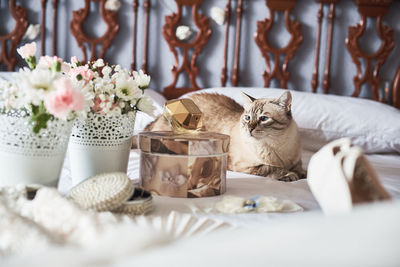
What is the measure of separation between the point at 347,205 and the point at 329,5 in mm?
1980

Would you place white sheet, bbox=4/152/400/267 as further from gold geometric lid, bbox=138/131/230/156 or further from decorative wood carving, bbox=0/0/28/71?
decorative wood carving, bbox=0/0/28/71

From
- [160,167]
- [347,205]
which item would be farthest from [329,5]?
[347,205]

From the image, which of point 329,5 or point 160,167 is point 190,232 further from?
point 329,5

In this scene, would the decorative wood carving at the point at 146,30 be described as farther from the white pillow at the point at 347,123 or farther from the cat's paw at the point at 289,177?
the cat's paw at the point at 289,177

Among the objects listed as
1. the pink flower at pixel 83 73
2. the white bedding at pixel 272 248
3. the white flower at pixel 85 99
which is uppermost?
the pink flower at pixel 83 73

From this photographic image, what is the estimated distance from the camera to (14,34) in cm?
240

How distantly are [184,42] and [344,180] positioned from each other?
1888 mm

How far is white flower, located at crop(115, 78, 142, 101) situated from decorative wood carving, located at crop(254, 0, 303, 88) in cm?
149

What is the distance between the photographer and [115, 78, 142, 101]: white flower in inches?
40.9

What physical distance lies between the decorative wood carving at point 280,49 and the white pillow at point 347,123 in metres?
0.47

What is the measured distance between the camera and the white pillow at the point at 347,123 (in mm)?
1863

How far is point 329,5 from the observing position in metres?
2.38

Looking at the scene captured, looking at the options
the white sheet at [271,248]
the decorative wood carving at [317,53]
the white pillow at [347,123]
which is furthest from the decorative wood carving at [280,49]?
the white sheet at [271,248]

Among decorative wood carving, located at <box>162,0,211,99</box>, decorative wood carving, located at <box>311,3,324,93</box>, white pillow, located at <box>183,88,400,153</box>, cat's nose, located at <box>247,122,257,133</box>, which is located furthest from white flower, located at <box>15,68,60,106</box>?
decorative wood carving, located at <box>311,3,324,93</box>
